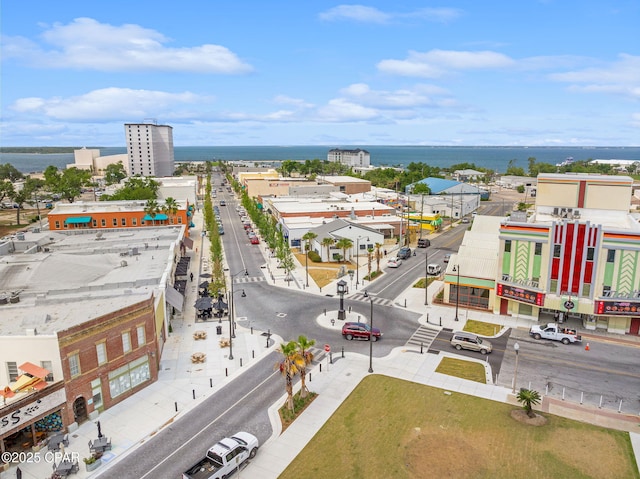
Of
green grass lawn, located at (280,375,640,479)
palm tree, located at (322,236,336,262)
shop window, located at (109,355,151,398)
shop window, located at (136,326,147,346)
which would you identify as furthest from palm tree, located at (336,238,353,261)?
shop window, located at (109,355,151,398)

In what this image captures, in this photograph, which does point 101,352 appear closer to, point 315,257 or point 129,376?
point 129,376

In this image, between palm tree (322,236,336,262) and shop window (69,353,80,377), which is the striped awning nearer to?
palm tree (322,236,336,262)

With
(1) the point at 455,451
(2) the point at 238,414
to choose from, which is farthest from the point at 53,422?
(1) the point at 455,451

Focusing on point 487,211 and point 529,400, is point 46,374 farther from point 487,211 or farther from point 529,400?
point 487,211

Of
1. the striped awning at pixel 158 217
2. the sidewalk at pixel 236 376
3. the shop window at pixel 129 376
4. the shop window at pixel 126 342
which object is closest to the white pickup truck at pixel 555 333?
the sidewalk at pixel 236 376

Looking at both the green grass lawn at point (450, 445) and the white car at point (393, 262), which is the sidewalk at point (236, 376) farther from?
the white car at point (393, 262)

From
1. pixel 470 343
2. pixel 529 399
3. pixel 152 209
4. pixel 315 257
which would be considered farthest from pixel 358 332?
pixel 152 209
